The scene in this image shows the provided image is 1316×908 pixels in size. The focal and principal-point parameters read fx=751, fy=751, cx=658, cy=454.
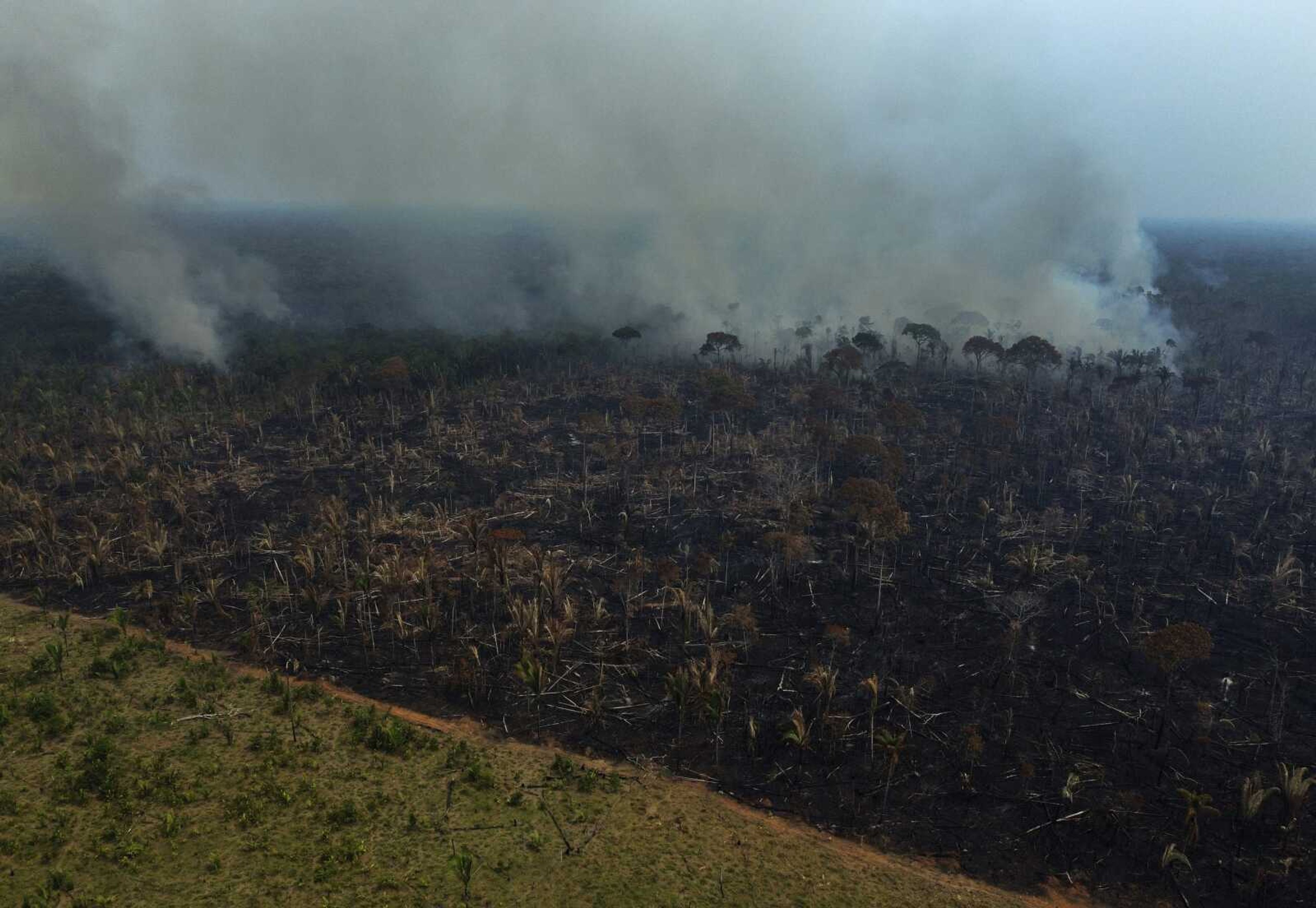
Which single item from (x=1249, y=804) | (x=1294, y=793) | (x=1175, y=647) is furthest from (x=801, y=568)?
(x=1294, y=793)

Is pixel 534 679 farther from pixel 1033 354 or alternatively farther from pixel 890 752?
pixel 1033 354

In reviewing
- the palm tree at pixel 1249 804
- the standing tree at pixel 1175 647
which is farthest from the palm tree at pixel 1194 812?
the standing tree at pixel 1175 647

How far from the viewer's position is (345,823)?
13711mm

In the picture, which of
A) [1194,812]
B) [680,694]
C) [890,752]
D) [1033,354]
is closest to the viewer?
[1194,812]

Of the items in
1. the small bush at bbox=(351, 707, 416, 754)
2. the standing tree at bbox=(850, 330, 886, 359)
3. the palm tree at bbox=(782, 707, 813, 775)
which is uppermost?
the standing tree at bbox=(850, 330, 886, 359)

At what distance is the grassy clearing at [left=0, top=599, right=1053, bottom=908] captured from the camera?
12445 millimetres

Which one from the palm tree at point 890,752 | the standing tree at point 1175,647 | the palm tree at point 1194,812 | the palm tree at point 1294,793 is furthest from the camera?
the standing tree at point 1175,647

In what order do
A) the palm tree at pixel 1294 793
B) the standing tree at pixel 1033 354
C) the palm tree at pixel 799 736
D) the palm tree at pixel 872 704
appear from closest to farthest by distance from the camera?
the palm tree at pixel 1294 793
the palm tree at pixel 799 736
the palm tree at pixel 872 704
the standing tree at pixel 1033 354

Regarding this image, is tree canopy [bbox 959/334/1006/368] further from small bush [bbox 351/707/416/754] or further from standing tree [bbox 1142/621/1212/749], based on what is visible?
small bush [bbox 351/707/416/754]

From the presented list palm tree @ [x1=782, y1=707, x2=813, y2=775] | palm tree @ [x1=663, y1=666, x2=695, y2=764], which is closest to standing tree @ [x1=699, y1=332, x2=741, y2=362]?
palm tree @ [x1=663, y1=666, x2=695, y2=764]

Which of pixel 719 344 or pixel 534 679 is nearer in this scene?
pixel 534 679

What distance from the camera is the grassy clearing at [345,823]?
12445 mm

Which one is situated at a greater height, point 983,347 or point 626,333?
point 983,347

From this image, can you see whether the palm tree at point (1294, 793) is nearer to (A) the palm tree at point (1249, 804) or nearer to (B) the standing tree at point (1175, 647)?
(A) the palm tree at point (1249, 804)
